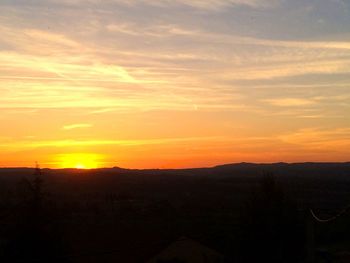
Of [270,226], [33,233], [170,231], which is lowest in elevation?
[170,231]

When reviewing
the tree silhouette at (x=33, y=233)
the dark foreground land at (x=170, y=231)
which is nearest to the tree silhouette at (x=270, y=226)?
the dark foreground land at (x=170, y=231)

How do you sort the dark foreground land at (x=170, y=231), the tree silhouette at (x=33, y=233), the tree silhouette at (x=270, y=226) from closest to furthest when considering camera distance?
the tree silhouette at (x=33, y=233), the dark foreground land at (x=170, y=231), the tree silhouette at (x=270, y=226)

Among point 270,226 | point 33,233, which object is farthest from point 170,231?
point 33,233

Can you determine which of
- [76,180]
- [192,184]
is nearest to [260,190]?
[192,184]

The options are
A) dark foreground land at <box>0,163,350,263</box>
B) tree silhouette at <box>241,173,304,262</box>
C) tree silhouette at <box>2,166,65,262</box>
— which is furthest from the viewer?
tree silhouette at <box>241,173,304,262</box>

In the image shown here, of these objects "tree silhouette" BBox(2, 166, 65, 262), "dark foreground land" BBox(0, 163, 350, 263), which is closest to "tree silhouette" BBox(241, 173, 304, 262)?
"dark foreground land" BBox(0, 163, 350, 263)

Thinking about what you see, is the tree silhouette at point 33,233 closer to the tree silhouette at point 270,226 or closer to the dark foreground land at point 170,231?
the dark foreground land at point 170,231

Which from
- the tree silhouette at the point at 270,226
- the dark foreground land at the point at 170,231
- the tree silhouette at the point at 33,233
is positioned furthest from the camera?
the tree silhouette at the point at 270,226

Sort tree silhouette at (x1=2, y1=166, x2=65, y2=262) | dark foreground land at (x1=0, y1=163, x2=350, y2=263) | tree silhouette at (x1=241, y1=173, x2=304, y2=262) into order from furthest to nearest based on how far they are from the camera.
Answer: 1. tree silhouette at (x1=241, y1=173, x2=304, y2=262)
2. dark foreground land at (x1=0, y1=163, x2=350, y2=263)
3. tree silhouette at (x1=2, y1=166, x2=65, y2=262)

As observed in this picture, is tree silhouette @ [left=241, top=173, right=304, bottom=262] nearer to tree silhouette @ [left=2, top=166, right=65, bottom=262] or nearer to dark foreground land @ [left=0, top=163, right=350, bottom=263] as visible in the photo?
dark foreground land @ [left=0, top=163, right=350, bottom=263]

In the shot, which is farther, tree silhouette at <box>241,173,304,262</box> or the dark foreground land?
tree silhouette at <box>241,173,304,262</box>

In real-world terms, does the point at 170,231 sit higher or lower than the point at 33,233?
lower

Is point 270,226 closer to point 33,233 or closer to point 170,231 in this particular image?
point 33,233

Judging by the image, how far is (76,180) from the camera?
122750mm
